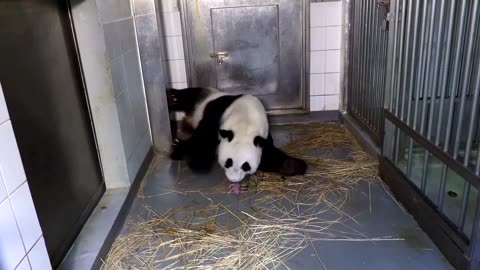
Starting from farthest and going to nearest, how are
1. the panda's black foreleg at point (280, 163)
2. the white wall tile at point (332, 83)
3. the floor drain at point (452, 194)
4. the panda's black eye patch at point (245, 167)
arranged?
the white wall tile at point (332, 83) → the panda's black foreleg at point (280, 163) → the panda's black eye patch at point (245, 167) → the floor drain at point (452, 194)

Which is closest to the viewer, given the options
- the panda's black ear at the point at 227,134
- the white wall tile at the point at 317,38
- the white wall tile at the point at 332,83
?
the panda's black ear at the point at 227,134

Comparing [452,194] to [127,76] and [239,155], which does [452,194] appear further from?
[127,76]

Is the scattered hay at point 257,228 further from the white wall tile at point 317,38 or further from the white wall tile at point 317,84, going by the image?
the white wall tile at point 317,38

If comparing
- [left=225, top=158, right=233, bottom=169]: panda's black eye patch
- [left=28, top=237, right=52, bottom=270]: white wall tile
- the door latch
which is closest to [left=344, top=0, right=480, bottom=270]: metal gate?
[left=225, top=158, right=233, bottom=169]: panda's black eye patch

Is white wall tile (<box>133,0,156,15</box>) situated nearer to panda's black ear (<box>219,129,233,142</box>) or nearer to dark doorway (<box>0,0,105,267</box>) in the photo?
dark doorway (<box>0,0,105,267</box>)

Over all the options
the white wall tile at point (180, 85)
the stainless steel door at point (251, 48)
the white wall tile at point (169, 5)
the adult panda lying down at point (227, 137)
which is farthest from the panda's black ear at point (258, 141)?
the white wall tile at point (169, 5)

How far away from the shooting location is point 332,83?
379 centimetres

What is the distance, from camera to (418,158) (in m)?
2.64

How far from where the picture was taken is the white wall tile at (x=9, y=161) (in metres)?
1.13

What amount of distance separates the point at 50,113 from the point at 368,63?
7.35ft

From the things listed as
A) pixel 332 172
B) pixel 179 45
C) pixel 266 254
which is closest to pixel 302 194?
pixel 332 172

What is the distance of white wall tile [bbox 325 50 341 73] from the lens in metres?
3.68

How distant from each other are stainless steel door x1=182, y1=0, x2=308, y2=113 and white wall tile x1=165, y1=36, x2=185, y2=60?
73 millimetres

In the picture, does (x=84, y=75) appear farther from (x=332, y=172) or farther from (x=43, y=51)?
(x=332, y=172)
